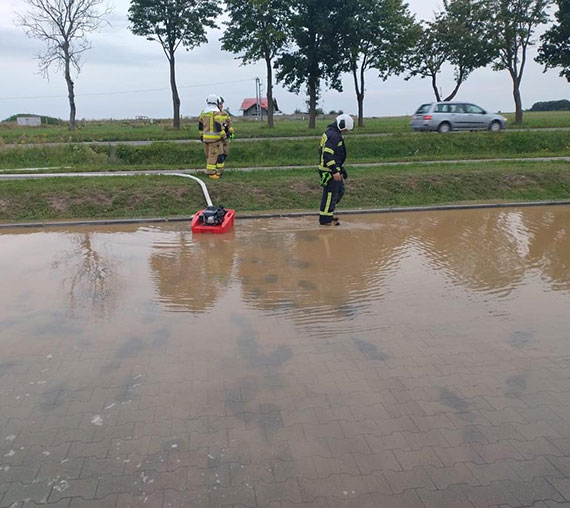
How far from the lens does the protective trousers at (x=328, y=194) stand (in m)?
9.31

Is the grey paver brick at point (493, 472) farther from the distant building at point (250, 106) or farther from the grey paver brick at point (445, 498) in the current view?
the distant building at point (250, 106)

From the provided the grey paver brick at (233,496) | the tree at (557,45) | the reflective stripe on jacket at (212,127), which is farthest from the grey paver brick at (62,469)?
the tree at (557,45)

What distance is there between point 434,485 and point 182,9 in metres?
31.2

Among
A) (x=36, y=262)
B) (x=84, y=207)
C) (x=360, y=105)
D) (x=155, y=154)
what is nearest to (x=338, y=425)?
(x=36, y=262)

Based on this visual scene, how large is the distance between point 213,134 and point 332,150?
392 centimetres

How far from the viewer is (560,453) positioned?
10.5ft

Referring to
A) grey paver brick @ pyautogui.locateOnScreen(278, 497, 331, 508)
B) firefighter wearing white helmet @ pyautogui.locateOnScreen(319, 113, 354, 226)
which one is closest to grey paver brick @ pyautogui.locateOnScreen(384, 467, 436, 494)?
grey paver brick @ pyautogui.locateOnScreen(278, 497, 331, 508)

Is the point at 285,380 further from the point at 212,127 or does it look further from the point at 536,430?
the point at 212,127

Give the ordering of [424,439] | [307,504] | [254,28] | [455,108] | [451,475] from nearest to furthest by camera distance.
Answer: [307,504] < [451,475] < [424,439] < [455,108] < [254,28]

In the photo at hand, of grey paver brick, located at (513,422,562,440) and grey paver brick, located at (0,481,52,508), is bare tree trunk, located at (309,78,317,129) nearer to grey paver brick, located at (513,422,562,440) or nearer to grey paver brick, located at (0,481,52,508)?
grey paver brick, located at (513,422,562,440)

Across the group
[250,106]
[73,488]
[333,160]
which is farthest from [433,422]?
[250,106]

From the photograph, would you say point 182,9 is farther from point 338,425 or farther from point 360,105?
point 338,425

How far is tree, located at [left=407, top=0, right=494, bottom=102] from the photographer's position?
28.9 meters

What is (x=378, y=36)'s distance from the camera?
30172 millimetres
